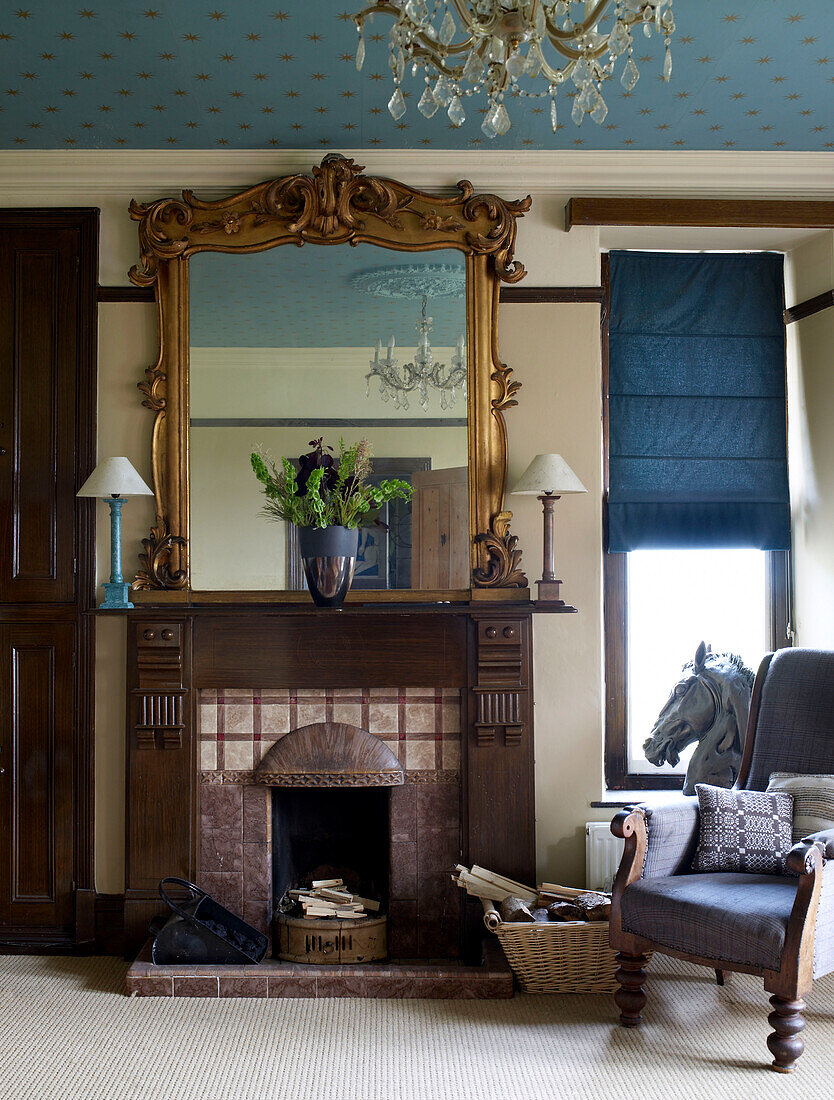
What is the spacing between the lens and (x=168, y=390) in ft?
11.9

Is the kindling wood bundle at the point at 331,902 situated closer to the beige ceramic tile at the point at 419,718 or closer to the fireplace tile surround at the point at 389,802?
the fireplace tile surround at the point at 389,802

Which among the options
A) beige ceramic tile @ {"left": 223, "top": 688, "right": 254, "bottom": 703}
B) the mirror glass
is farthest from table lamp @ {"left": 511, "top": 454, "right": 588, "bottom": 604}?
beige ceramic tile @ {"left": 223, "top": 688, "right": 254, "bottom": 703}

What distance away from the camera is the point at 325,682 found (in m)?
3.53

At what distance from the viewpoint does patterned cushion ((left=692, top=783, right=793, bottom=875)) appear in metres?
2.99

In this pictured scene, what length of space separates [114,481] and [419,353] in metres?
1.22

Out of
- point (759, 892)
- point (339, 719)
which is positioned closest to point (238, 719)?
point (339, 719)

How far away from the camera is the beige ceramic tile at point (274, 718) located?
3557mm

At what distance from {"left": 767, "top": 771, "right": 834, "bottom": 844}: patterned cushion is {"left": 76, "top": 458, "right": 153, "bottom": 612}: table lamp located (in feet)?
7.81

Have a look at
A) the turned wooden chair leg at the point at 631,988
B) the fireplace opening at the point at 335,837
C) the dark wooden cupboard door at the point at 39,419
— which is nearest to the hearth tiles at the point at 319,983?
the turned wooden chair leg at the point at 631,988

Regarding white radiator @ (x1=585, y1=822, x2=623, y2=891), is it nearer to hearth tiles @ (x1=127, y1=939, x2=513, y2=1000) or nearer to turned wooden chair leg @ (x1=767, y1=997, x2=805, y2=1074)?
hearth tiles @ (x1=127, y1=939, x2=513, y2=1000)

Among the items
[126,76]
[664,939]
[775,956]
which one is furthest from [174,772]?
[126,76]

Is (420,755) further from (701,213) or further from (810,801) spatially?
(701,213)

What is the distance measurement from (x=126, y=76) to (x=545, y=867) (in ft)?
10.3

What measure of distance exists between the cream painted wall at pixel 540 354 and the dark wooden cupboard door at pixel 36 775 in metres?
0.13
